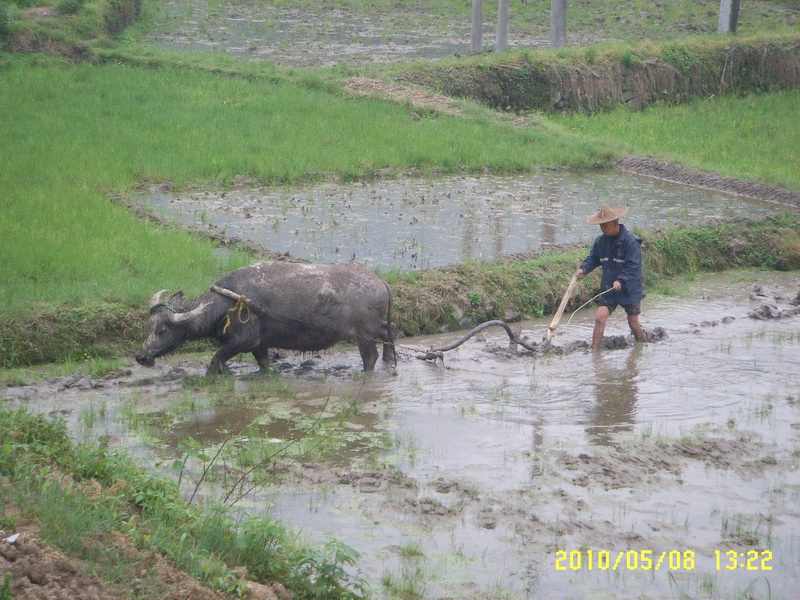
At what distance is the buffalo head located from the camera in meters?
7.19

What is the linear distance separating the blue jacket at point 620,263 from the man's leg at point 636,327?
199 mm

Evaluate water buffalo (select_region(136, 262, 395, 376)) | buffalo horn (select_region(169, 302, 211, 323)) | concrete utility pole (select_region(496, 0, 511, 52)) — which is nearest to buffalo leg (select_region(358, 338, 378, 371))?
water buffalo (select_region(136, 262, 395, 376))

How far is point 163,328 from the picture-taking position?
23.8ft

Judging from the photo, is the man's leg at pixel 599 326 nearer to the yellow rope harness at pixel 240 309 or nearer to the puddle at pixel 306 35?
the yellow rope harness at pixel 240 309

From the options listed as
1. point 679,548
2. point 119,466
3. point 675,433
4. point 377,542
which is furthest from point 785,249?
point 119,466

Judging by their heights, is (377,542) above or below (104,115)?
below

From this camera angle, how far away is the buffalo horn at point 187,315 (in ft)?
23.6

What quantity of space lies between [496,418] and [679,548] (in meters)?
2.08

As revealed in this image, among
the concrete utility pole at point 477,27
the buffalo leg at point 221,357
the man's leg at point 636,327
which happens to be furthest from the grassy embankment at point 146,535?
the concrete utility pole at point 477,27

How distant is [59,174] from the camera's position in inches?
448

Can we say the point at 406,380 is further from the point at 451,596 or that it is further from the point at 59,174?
the point at 59,174

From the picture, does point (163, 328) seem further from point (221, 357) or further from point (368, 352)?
point (368, 352)
